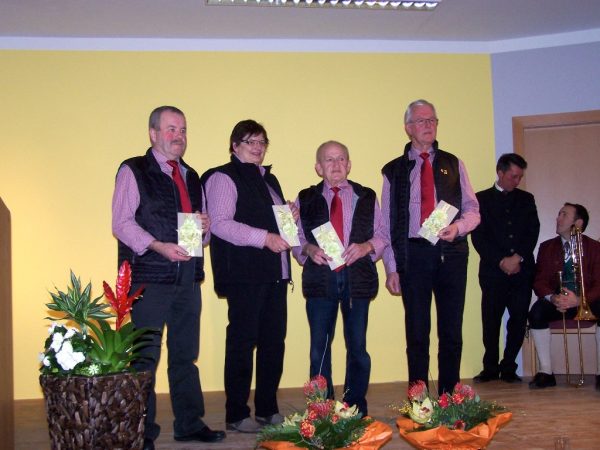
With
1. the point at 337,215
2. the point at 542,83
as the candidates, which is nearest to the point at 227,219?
the point at 337,215

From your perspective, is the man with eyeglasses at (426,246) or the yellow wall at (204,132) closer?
the man with eyeglasses at (426,246)

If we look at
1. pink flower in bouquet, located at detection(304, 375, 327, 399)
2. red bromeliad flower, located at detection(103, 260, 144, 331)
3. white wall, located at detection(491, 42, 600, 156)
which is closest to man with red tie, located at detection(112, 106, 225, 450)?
red bromeliad flower, located at detection(103, 260, 144, 331)

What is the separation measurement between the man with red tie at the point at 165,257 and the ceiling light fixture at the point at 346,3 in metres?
1.71

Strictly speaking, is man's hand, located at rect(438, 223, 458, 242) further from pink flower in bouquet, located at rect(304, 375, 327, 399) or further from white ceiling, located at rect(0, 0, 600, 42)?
white ceiling, located at rect(0, 0, 600, 42)

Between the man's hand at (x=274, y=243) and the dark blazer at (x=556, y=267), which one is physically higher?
the man's hand at (x=274, y=243)

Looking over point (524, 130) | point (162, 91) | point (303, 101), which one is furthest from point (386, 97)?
point (162, 91)

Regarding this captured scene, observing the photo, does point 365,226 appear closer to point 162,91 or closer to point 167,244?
point 167,244

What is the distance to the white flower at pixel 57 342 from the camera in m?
2.67

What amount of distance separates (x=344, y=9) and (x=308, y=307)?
2426 millimetres

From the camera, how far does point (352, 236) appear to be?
4.23m

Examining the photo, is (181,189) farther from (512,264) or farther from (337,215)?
(512,264)

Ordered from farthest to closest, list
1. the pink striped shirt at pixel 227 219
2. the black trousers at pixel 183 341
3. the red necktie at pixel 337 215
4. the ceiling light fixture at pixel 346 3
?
the ceiling light fixture at pixel 346 3
the red necktie at pixel 337 215
the pink striped shirt at pixel 227 219
the black trousers at pixel 183 341

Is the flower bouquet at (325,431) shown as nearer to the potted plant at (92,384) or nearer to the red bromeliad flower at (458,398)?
the red bromeliad flower at (458,398)

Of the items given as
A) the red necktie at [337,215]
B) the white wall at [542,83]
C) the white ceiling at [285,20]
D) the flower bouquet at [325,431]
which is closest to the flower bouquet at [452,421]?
the flower bouquet at [325,431]
